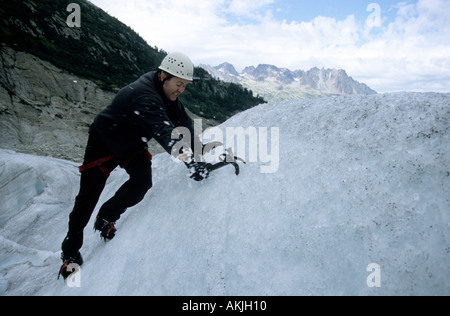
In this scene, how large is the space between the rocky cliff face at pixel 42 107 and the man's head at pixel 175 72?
13176 millimetres

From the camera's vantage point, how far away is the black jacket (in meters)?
3.12

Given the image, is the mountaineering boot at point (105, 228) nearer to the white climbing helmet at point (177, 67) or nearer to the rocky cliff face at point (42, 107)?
the white climbing helmet at point (177, 67)

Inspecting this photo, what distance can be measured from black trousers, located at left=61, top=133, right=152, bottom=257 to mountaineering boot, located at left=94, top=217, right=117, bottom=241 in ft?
0.18

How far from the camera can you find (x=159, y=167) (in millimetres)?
4871

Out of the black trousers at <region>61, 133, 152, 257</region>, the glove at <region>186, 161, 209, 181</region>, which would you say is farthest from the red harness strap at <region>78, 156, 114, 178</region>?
the glove at <region>186, 161, 209, 181</region>

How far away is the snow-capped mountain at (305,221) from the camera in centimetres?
207

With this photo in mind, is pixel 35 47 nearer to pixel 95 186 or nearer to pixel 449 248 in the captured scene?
pixel 95 186

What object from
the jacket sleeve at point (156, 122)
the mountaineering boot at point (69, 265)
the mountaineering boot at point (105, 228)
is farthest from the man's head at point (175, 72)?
the mountaineering boot at point (69, 265)

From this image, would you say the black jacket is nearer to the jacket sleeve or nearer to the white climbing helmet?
the jacket sleeve
